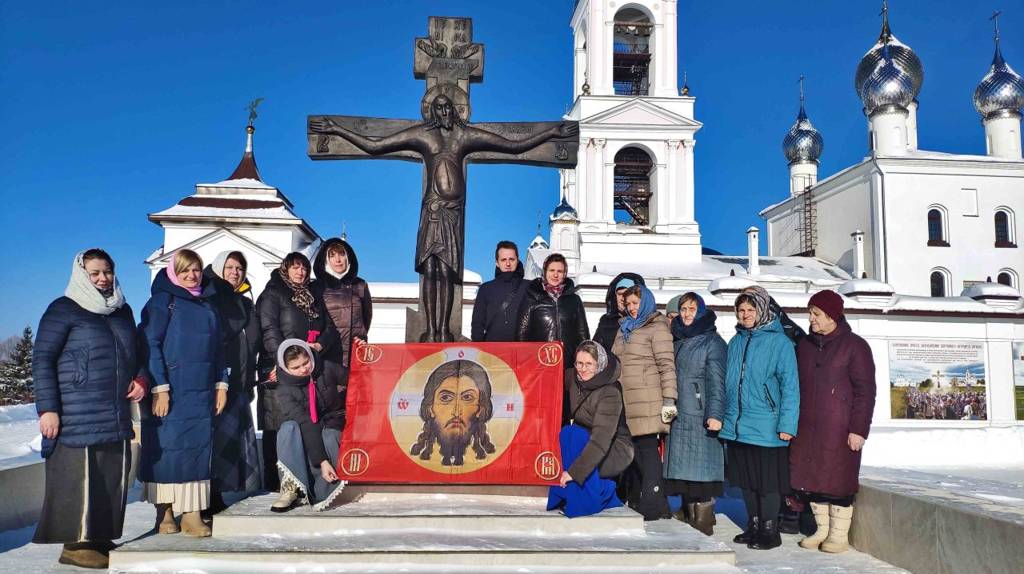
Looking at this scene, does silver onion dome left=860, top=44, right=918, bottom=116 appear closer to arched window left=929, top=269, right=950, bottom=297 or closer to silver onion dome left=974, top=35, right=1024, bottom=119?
silver onion dome left=974, top=35, right=1024, bottom=119

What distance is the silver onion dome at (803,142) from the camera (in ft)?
142

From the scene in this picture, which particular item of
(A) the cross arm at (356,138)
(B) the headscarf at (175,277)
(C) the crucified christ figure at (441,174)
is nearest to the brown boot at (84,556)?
(B) the headscarf at (175,277)

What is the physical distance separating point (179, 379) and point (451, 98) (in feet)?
10.6

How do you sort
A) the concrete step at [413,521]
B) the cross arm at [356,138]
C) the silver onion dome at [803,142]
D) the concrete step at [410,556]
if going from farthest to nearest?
the silver onion dome at [803,142] → the cross arm at [356,138] → the concrete step at [413,521] → the concrete step at [410,556]

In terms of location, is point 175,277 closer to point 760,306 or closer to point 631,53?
point 760,306

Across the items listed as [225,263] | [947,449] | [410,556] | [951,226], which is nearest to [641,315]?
[410,556]

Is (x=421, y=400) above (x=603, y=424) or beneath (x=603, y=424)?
above

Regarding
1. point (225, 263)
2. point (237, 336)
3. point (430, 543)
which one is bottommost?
point (430, 543)

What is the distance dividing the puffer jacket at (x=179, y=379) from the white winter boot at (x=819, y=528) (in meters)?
3.83

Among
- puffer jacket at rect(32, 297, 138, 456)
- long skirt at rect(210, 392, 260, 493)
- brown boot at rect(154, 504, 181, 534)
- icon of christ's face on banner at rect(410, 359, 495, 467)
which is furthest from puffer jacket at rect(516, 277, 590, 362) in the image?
puffer jacket at rect(32, 297, 138, 456)

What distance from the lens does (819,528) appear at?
5.02 m

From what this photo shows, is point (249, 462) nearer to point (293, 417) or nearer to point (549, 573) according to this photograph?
point (293, 417)

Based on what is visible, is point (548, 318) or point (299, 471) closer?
point (299, 471)

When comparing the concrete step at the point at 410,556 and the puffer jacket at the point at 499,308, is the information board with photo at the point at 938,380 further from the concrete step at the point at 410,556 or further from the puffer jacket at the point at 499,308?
the concrete step at the point at 410,556
